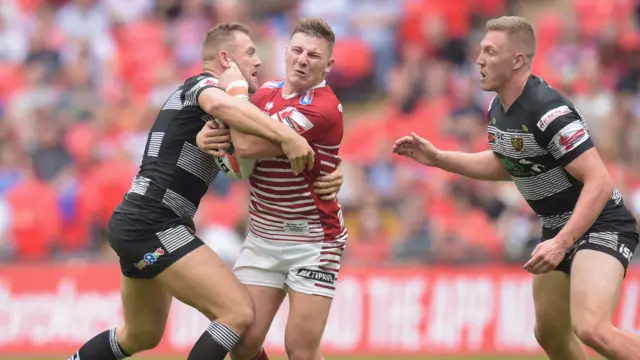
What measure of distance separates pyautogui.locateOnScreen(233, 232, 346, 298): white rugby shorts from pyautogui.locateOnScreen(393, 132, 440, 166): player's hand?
3.24 ft

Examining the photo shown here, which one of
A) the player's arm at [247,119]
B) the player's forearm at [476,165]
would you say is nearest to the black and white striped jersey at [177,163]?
the player's arm at [247,119]

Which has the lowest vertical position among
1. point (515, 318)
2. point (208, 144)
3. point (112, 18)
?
point (515, 318)

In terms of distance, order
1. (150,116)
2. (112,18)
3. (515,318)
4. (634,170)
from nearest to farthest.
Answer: (515,318) → (634,170) → (150,116) → (112,18)

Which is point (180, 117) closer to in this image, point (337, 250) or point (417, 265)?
point (337, 250)

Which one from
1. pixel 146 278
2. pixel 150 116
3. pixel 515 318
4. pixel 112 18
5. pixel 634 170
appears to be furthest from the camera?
pixel 112 18

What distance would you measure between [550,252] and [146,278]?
8.98 feet

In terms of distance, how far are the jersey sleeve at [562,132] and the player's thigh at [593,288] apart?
684mm

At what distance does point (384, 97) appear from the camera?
15.9m

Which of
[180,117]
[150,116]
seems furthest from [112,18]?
→ [180,117]

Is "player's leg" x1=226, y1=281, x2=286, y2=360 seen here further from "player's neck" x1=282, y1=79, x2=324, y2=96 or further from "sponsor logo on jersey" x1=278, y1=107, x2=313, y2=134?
"player's neck" x1=282, y1=79, x2=324, y2=96

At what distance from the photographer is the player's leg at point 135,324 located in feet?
24.9

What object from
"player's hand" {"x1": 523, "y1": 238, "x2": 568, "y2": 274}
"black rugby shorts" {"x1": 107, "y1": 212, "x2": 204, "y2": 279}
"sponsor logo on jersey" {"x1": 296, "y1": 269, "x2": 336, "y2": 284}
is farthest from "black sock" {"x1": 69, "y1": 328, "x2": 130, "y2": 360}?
"player's hand" {"x1": 523, "y1": 238, "x2": 568, "y2": 274}

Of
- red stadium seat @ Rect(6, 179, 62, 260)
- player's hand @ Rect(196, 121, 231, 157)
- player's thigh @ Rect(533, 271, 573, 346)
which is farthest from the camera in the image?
red stadium seat @ Rect(6, 179, 62, 260)

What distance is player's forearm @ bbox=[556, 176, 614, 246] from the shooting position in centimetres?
711
